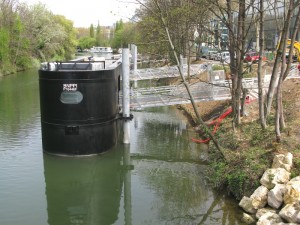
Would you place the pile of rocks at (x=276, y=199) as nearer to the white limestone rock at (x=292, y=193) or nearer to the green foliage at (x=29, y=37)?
the white limestone rock at (x=292, y=193)

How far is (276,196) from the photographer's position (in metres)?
10.9

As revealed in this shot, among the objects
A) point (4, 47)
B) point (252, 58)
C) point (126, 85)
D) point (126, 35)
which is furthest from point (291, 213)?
point (126, 35)

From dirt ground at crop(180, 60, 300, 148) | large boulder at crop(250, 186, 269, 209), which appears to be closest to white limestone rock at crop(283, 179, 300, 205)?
large boulder at crop(250, 186, 269, 209)

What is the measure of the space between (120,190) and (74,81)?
5.10m

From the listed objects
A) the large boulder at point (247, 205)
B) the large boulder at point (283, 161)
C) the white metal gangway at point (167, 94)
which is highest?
the white metal gangway at point (167, 94)

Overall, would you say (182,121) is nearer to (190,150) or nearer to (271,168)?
(190,150)

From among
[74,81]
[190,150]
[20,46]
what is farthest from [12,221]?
[20,46]

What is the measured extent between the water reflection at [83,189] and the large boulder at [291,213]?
199 inches

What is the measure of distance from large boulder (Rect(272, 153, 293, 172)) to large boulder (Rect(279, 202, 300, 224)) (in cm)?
208

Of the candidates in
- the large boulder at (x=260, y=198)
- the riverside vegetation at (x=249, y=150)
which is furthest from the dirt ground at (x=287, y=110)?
the large boulder at (x=260, y=198)

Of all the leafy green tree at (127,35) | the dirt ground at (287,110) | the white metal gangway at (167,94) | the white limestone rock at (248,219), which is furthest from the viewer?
the leafy green tree at (127,35)

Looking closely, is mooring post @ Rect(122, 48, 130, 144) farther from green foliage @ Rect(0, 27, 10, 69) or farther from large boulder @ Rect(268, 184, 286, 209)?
green foliage @ Rect(0, 27, 10, 69)

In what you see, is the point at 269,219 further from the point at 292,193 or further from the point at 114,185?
the point at 114,185

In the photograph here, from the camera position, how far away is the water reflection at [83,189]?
12.4 metres
